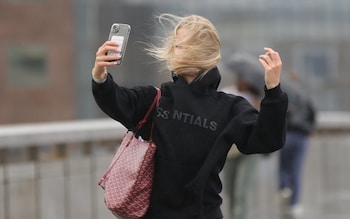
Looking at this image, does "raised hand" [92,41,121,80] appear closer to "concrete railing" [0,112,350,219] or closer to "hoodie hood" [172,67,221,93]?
"hoodie hood" [172,67,221,93]

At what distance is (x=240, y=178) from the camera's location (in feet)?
26.7

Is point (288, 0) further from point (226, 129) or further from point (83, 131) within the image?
point (226, 129)

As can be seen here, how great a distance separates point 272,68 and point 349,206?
7.73 metres

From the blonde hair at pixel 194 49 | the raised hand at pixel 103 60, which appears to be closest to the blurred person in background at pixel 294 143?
the blonde hair at pixel 194 49

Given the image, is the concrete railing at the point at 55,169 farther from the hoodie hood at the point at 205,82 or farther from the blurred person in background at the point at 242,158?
the hoodie hood at the point at 205,82

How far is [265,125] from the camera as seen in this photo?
11.9 feet

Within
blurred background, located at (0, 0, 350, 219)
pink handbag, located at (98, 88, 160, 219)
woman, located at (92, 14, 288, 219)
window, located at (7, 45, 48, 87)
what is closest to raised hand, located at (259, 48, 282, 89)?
woman, located at (92, 14, 288, 219)

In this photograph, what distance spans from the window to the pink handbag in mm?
49385

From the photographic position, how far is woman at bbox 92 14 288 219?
3.65 meters

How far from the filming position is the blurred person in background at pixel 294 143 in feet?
29.1

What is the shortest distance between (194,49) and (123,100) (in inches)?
13.9

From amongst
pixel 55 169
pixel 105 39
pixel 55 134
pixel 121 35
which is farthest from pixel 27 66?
pixel 121 35

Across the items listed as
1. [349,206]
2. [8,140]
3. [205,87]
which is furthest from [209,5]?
[205,87]

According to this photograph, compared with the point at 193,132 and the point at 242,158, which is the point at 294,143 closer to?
the point at 242,158
